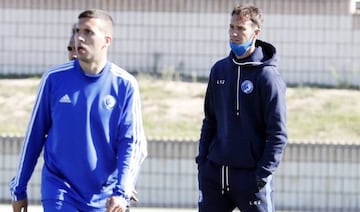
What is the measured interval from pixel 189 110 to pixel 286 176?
2022 mm

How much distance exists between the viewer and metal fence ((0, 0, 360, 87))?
51.0 feet

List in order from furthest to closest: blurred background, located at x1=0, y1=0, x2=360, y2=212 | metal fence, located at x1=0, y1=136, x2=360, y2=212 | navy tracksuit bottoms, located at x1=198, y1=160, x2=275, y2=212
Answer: blurred background, located at x1=0, y1=0, x2=360, y2=212
metal fence, located at x1=0, y1=136, x2=360, y2=212
navy tracksuit bottoms, located at x1=198, y1=160, x2=275, y2=212

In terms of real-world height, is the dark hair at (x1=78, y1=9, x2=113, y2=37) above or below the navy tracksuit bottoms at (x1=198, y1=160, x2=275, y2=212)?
above

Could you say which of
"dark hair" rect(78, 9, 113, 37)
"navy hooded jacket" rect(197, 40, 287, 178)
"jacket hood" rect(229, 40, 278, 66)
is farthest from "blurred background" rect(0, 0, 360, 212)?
"dark hair" rect(78, 9, 113, 37)

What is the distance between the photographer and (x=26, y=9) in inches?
617

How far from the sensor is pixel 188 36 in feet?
51.1

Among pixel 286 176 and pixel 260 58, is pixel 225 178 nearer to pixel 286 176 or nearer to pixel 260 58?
pixel 260 58

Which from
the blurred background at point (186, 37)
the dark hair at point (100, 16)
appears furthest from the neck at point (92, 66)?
the blurred background at point (186, 37)

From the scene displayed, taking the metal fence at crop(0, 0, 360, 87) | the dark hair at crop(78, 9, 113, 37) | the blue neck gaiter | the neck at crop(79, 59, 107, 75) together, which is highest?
the dark hair at crop(78, 9, 113, 37)

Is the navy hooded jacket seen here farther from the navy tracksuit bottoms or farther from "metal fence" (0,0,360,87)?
"metal fence" (0,0,360,87)

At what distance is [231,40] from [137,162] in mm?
1540

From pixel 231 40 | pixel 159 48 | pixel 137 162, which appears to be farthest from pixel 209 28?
pixel 137 162

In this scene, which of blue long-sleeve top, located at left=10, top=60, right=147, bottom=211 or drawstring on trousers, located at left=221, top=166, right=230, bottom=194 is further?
drawstring on trousers, located at left=221, top=166, right=230, bottom=194

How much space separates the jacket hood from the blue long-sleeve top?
141 cm
